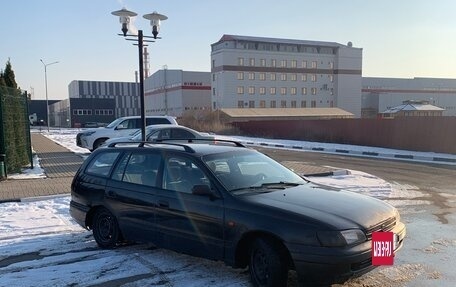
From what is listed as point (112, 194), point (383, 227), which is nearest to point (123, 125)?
point (112, 194)

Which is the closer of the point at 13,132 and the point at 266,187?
the point at 266,187

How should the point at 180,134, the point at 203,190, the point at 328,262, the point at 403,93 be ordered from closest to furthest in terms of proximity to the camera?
the point at 328,262 → the point at 203,190 → the point at 180,134 → the point at 403,93

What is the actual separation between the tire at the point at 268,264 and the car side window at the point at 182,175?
988 mm

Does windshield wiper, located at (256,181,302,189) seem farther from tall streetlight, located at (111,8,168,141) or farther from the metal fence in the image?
the metal fence

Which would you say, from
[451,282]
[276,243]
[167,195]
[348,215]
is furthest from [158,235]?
[451,282]

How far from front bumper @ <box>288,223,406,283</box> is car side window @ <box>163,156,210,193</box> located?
4.64 feet

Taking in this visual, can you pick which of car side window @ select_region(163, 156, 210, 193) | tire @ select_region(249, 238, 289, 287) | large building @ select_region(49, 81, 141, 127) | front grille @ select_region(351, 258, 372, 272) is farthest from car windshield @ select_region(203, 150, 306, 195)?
large building @ select_region(49, 81, 141, 127)

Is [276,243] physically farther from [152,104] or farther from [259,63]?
[152,104]

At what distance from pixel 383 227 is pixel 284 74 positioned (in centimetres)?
8423

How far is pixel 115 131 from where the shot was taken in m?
19.5

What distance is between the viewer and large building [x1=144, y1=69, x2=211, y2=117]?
89.9m

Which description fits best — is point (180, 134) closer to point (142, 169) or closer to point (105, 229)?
point (105, 229)

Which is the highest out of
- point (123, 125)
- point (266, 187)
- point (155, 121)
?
point (155, 121)

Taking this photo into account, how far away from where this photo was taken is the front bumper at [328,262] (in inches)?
150
